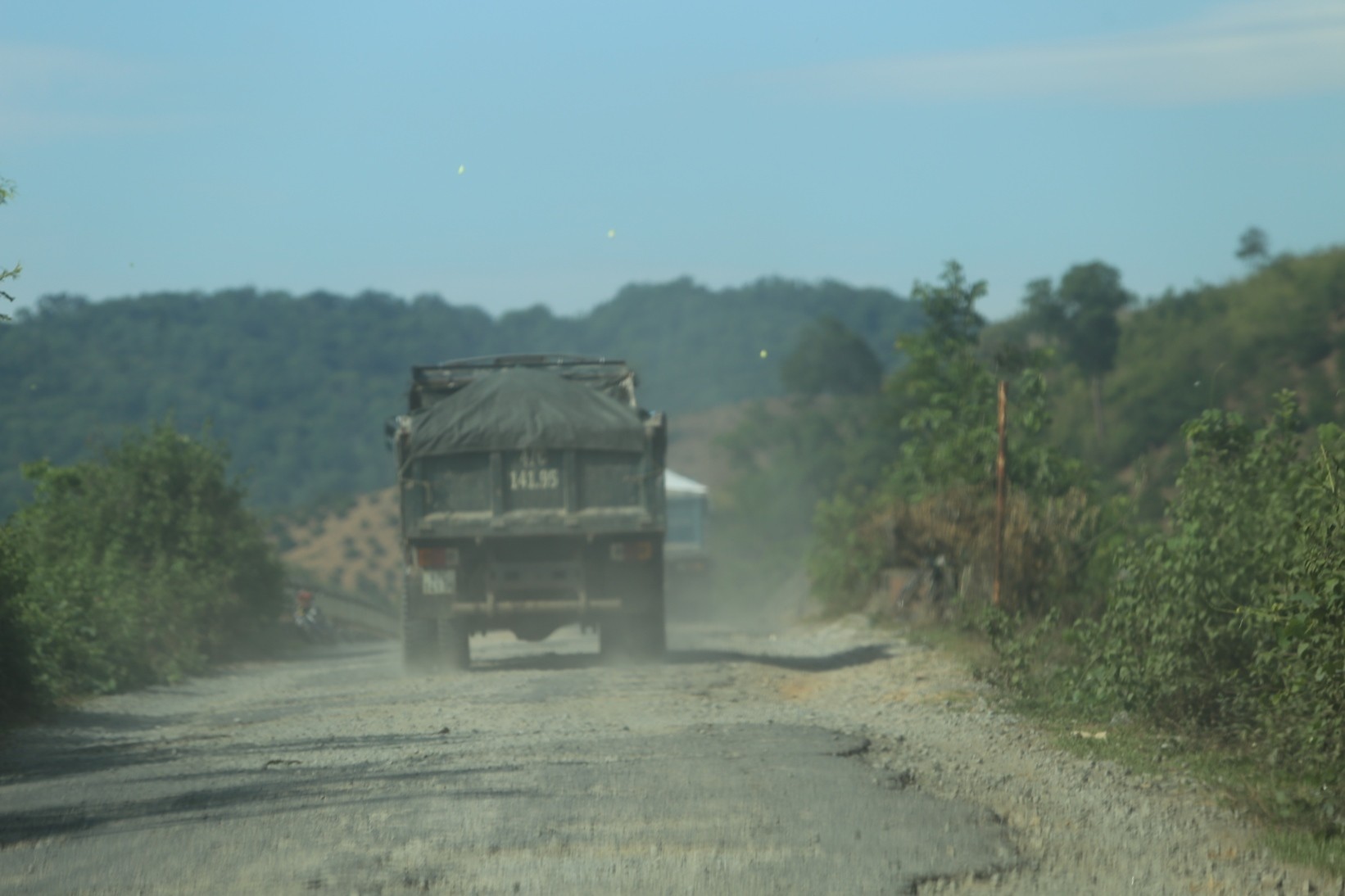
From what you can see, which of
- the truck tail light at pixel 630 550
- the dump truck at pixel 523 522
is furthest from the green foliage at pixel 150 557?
the truck tail light at pixel 630 550

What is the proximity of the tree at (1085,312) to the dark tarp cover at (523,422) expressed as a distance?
122 ft

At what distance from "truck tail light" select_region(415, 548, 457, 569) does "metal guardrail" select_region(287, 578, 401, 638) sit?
1210 centimetres

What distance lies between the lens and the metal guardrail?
30259mm

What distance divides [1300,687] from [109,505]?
59.9 feet

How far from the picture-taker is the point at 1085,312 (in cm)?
5150

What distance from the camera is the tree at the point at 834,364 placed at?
A: 6944 centimetres

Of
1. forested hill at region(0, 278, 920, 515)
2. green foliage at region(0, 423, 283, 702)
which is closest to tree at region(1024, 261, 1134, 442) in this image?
forested hill at region(0, 278, 920, 515)

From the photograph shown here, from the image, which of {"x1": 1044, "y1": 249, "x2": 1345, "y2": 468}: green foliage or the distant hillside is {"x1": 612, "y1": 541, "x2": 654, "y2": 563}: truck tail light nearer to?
{"x1": 1044, "y1": 249, "x2": 1345, "y2": 468}: green foliage

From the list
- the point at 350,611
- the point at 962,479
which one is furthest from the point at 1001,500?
the point at 350,611

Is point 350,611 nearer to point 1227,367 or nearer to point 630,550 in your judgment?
point 630,550

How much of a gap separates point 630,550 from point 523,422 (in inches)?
67.0

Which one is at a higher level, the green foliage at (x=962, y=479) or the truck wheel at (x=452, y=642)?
the green foliage at (x=962, y=479)

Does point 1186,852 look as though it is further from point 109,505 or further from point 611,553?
point 109,505

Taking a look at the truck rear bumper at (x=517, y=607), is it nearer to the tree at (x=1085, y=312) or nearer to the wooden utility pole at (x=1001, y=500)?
the wooden utility pole at (x=1001, y=500)
